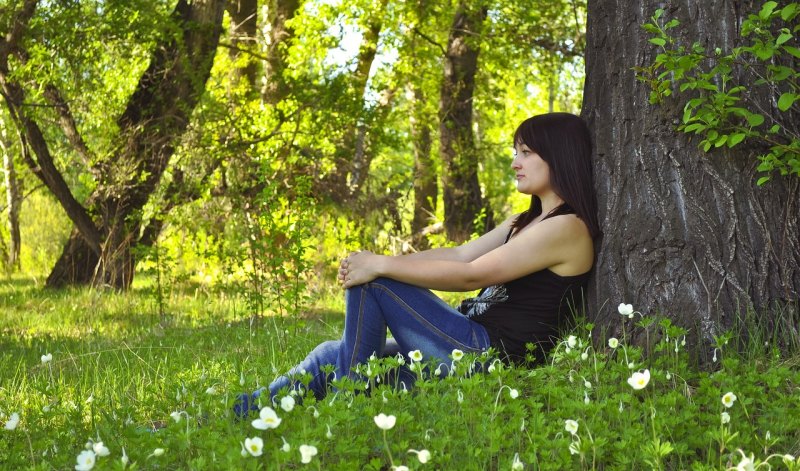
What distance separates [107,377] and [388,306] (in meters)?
1.70

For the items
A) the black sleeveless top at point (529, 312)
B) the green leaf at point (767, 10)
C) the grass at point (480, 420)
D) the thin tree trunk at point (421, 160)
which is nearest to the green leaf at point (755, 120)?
the green leaf at point (767, 10)

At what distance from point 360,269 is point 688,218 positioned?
61.4 inches

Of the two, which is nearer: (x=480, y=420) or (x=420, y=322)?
(x=480, y=420)

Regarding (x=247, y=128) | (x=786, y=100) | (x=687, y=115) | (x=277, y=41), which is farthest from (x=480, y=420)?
(x=277, y=41)

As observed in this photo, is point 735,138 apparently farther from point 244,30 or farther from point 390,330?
point 244,30

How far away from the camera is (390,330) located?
176 inches

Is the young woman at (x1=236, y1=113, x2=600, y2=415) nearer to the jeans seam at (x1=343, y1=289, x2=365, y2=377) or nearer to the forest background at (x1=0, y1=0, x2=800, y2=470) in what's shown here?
the jeans seam at (x1=343, y1=289, x2=365, y2=377)

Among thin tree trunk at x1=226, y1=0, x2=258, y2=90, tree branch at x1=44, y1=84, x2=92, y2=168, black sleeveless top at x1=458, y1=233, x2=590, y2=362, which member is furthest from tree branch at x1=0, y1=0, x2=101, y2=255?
black sleeveless top at x1=458, y1=233, x2=590, y2=362

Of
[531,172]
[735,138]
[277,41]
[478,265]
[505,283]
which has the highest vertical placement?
[277,41]

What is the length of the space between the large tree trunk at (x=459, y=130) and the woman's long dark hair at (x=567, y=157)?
922 cm

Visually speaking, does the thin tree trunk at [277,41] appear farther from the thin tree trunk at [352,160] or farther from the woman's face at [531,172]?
the woman's face at [531,172]

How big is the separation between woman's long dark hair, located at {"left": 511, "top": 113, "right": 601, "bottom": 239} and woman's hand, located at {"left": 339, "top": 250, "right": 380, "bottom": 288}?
0.92 metres

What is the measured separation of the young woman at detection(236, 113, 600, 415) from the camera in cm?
443

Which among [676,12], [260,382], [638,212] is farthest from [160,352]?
[676,12]
